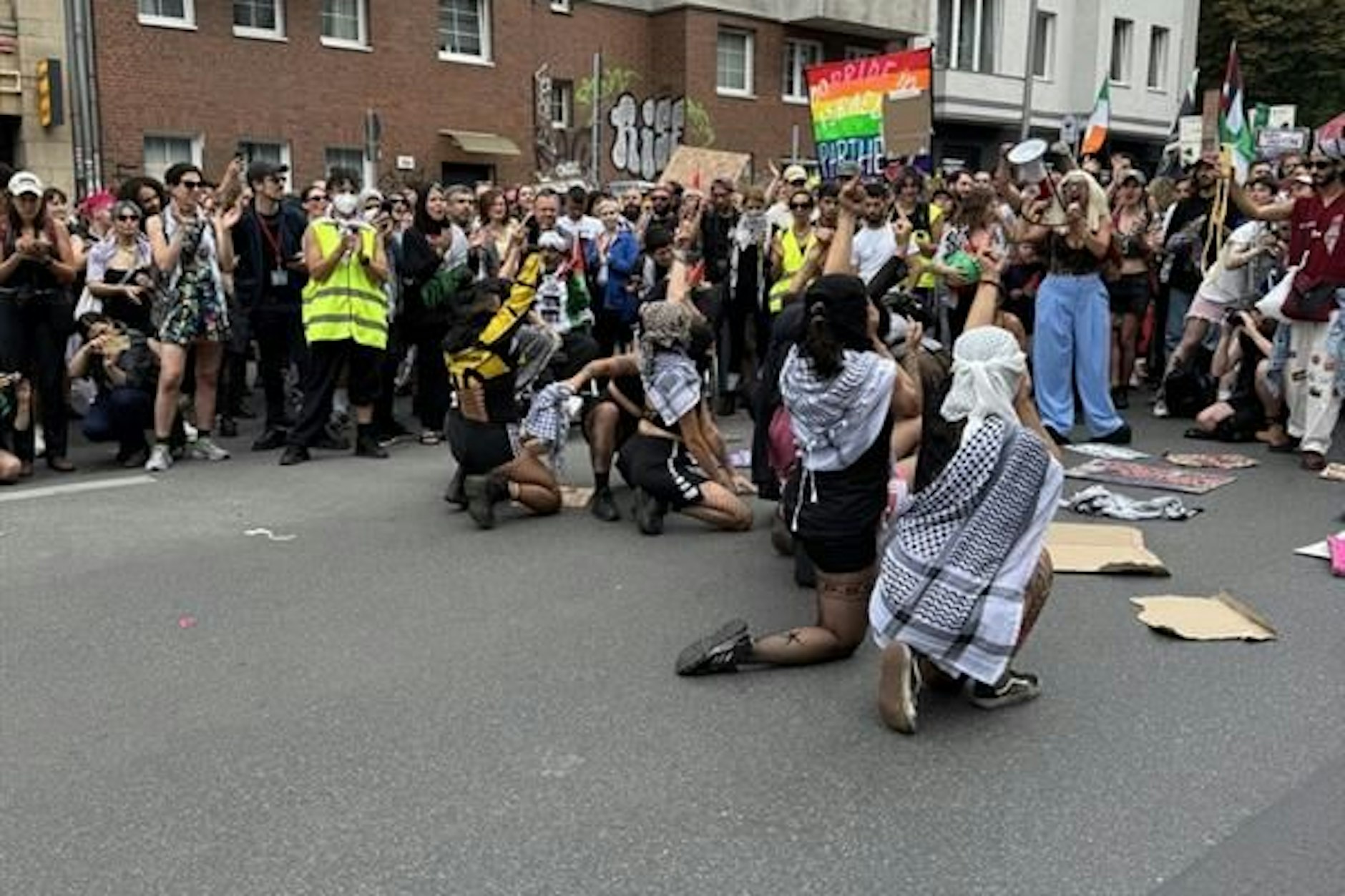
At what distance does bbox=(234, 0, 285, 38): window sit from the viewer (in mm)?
20766

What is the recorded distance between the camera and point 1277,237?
9648 mm

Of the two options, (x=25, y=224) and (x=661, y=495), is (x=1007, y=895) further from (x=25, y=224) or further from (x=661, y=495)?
(x=25, y=224)

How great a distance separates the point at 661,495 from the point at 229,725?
9.74 feet

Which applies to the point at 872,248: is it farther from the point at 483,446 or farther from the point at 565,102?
the point at 565,102

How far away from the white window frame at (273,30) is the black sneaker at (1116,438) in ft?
55.0

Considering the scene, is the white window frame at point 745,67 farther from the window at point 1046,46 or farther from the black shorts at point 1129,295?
the black shorts at point 1129,295

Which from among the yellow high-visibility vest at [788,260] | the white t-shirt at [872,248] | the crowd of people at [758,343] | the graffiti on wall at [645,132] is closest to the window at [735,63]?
the graffiti on wall at [645,132]

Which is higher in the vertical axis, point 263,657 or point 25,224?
point 25,224

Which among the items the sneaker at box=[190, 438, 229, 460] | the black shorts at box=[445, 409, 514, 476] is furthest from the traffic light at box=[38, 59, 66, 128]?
the black shorts at box=[445, 409, 514, 476]

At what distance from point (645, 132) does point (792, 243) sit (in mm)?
18376

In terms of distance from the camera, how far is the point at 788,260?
988 centimetres

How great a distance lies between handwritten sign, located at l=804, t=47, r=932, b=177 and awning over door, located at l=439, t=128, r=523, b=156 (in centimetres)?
1104

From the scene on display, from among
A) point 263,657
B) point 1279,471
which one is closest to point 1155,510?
point 1279,471

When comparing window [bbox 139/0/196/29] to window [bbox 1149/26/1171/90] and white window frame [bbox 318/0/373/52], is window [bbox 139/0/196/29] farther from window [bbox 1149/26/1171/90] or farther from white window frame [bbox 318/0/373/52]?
window [bbox 1149/26/1171/90]
